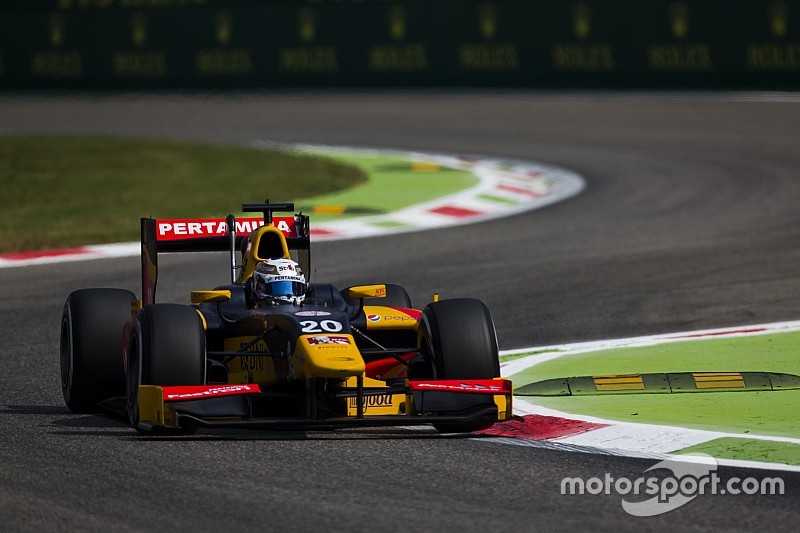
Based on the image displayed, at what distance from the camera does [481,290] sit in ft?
39.5

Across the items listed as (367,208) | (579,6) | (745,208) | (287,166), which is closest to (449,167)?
(287,166)

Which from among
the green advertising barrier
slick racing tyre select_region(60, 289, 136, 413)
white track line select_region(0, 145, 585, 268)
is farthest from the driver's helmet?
the green advertising barrier

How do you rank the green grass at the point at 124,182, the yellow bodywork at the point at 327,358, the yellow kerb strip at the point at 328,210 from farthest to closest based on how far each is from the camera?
1. the yellow kerb strip at the point at 328,210
2. the green grass at the point at 124,182
3. the yellow bodywork at the point at 327,358

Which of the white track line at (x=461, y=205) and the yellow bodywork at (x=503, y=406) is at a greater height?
the white track line at (x=461, y=205)

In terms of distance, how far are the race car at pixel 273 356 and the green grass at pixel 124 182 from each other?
6.90 m

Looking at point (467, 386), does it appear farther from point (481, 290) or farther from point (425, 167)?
point (425, 167)

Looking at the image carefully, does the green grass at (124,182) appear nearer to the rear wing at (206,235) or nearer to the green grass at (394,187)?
the green grass at (394,187)

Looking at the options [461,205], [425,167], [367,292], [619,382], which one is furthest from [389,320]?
[425,167]

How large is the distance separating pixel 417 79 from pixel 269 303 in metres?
24.4

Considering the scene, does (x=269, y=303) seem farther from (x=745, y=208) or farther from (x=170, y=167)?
(x=170, y=167)

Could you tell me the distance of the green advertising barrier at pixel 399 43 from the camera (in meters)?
28.6

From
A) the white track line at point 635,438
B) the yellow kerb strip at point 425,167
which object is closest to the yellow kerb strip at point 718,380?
the white track line at point 635,438

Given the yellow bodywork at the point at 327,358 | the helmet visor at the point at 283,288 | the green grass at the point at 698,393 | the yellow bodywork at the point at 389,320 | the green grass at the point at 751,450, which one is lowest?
the green grass at the point at 751,450

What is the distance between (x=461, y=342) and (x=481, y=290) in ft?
15.0
